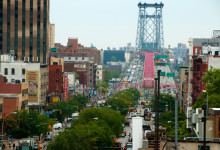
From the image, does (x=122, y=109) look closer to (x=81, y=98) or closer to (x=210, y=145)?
(x=81, y=98)

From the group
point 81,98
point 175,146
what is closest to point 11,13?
point 81,98

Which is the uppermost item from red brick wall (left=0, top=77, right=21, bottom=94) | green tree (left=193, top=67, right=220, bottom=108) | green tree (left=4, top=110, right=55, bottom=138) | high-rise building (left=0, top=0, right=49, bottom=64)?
high-rise building (left=0, top=0, right=49, bottom=64)

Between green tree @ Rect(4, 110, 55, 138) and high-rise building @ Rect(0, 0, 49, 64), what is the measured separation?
64460mm

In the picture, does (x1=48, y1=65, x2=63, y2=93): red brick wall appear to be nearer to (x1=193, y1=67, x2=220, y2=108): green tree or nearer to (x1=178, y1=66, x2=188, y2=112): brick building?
(x1=178, y1=66, x2=188, y2=112): brick building

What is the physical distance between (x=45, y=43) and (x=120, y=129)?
62907 mm

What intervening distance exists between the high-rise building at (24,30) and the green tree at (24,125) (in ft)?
211

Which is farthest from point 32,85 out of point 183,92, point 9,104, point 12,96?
point 183,92

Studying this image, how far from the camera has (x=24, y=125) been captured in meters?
83.8

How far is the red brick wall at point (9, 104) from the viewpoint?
90.4 metres

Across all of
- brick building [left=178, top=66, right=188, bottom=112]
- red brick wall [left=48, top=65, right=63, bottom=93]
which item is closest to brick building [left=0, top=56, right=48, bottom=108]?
red brick wall [left=48, top=65, right=63, bottom=93]

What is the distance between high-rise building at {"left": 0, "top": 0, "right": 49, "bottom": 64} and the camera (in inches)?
5866

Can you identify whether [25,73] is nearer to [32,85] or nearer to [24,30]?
[32,85]

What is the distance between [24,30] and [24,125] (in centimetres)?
6854

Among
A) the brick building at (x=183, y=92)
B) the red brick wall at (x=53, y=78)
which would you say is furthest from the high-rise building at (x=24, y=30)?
the brick building at (x=183, y=92)
